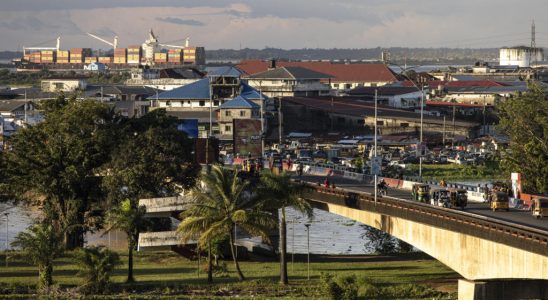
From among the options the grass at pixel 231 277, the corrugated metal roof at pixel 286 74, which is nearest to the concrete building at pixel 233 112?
the corrugated metal roof at pixel 286 74

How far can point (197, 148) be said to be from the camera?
81562 mm

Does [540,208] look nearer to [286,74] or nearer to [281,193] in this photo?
[281,193]

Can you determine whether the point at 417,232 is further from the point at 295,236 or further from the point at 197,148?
the point at 197,148

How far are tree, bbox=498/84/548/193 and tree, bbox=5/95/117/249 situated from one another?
2395cm

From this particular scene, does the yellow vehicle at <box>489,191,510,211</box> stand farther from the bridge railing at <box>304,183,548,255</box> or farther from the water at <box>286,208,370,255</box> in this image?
the water at <box>286,208,370,255</box>

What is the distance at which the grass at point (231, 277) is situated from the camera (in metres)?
52.4

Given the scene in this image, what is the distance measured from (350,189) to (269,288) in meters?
16.1

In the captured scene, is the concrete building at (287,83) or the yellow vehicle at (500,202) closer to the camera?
the yellow vehicle at (500,202)

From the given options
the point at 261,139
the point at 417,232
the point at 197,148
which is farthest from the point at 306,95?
the point at 417,232

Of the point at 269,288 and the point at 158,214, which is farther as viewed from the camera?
the point at 158,214

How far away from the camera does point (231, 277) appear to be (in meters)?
56.8

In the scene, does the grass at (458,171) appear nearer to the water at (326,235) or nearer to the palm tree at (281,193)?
the water at (326,235)

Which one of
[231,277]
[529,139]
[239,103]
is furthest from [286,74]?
[231,277]

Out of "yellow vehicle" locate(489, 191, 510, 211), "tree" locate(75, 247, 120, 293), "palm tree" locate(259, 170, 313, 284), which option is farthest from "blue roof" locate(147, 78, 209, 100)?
"tree" locate(75, 247, 120, 293)
